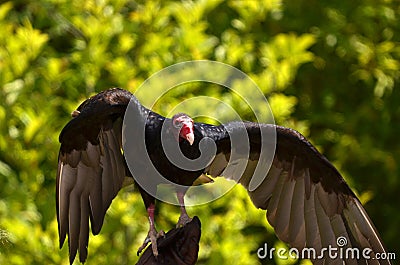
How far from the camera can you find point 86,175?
284cm

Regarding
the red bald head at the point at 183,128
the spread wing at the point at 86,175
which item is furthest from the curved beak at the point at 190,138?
the spread wing at the point at 86,175

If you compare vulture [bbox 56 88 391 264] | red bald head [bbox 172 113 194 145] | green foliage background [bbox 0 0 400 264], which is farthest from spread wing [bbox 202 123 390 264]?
green foliage background [bbox 0 0 400 264]

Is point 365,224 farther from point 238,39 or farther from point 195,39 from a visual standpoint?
point 238,39

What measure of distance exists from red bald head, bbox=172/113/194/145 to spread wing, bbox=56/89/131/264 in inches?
9.8

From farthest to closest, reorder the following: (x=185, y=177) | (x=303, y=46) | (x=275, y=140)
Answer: (x=303, y=46) < (x=275, y=140) < (x=185, y=177)

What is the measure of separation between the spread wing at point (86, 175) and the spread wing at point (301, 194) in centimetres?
31

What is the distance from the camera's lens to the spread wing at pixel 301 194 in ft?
9.20

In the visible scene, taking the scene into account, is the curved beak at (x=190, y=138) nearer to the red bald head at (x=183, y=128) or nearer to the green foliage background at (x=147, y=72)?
the red bald head at (x=183, y=128)

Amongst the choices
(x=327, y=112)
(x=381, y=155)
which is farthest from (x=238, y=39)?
(x=381, y=155)

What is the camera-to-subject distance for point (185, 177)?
2.49m

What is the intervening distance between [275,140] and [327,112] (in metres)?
2.31

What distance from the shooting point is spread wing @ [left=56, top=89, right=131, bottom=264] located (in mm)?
2736
